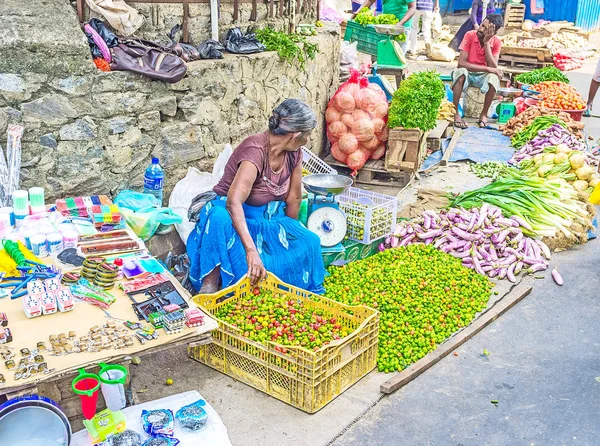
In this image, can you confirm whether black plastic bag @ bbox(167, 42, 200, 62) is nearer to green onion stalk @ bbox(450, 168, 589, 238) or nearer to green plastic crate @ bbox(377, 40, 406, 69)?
green onion stalk @ bbox(450, 168, 589, 238)

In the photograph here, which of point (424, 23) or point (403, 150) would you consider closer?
point (403, 150)

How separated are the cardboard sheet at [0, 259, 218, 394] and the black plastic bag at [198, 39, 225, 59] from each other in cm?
289

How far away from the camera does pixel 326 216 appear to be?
5.26m

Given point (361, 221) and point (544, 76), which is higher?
point (544, 76)

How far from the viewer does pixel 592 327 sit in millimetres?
4836

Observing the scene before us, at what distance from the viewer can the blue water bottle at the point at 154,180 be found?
5195 mm

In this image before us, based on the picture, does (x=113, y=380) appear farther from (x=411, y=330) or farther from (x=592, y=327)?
(x=592, y=327)

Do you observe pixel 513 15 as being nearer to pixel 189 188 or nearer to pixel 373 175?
pixel 373 175

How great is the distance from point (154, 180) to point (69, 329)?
224 cm

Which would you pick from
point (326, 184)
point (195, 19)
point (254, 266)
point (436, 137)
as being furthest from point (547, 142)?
point (254, 266)

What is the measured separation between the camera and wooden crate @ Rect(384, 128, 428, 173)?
7363 millimetres

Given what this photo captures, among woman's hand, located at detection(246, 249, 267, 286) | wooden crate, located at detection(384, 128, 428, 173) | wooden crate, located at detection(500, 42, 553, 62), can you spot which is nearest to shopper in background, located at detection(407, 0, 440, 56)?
wooden crate, located at detection(500, 42, 553, 62)

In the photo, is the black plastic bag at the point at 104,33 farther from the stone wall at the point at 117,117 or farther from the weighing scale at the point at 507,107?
the weighing scale at the point at 507,107

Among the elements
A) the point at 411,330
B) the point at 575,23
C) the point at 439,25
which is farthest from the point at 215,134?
the point at 575,23
